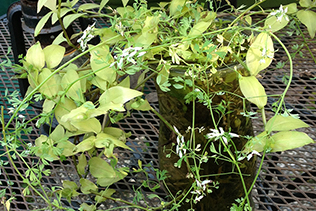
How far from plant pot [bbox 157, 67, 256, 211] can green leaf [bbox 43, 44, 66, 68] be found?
0.12 m

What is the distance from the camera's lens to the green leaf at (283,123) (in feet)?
1.11

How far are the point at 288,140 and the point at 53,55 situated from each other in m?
0.26

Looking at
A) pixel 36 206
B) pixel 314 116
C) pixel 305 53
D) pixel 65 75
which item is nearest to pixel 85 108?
pixel 65 75

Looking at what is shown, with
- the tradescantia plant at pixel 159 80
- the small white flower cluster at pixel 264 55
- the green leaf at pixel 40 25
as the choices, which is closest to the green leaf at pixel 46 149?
the tradescantia plant at pixel 159 80

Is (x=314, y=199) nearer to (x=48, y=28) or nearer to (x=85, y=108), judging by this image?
(x=85, y=108)

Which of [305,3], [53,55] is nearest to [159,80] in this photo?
[53,55]

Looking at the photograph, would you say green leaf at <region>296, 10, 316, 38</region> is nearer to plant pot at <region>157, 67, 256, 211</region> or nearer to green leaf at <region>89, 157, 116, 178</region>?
plant pot at <region>157, 67, 256, 211</region>

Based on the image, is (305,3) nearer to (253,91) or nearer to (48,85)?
(253,91)

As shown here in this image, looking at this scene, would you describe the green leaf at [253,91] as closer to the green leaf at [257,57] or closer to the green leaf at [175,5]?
the green leaf at [257,57]

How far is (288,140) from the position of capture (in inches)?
13.0

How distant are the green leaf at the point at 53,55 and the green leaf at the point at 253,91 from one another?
0.20m

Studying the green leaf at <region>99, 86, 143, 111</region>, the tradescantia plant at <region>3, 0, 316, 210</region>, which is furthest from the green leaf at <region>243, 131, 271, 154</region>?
the green leaf at <region>99, 86, 143, 111</region>

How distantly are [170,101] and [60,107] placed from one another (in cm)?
12

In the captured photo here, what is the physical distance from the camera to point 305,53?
75 cm
